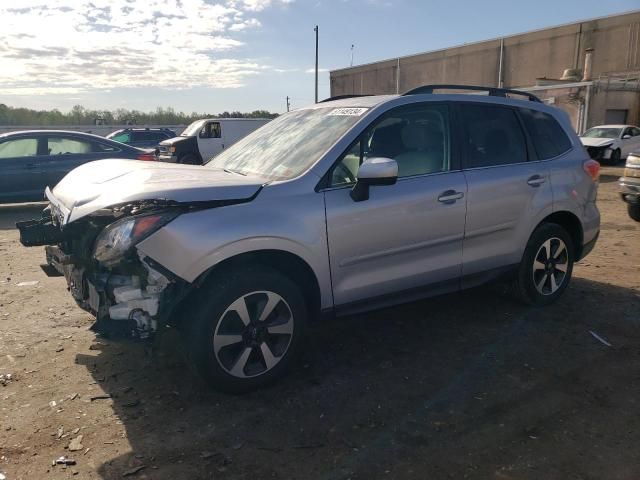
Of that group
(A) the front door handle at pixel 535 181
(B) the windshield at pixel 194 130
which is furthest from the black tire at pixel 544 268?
(B) the windshield at pixel 194 130

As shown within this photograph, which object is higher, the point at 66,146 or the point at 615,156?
the point at 66,146

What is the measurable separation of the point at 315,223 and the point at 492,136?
1.92 m

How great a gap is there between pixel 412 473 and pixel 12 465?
6.58 feet

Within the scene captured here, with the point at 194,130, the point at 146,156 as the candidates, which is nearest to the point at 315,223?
the point at 146,156

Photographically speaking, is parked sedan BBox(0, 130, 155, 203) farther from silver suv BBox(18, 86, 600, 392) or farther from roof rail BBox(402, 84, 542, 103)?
roof rail BBox(402, 84, 542, 103)

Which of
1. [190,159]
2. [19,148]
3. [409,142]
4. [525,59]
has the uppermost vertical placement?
[525,59]

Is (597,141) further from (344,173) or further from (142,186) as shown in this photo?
(142,186)

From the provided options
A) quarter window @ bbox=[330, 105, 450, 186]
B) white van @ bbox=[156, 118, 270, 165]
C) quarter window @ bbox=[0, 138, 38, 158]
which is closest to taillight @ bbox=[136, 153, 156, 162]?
quarter window @ bbox=[0, 138, 38, 158]

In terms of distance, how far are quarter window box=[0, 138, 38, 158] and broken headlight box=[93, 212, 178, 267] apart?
834 centimetres

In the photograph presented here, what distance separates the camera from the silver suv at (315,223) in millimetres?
3082

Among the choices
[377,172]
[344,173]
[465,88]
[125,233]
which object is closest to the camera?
[125,233]

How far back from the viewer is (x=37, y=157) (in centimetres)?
1015

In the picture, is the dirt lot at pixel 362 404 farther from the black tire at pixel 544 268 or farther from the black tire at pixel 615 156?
the black tire at pixel 615 156

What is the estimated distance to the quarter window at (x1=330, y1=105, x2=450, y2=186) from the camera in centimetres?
373
